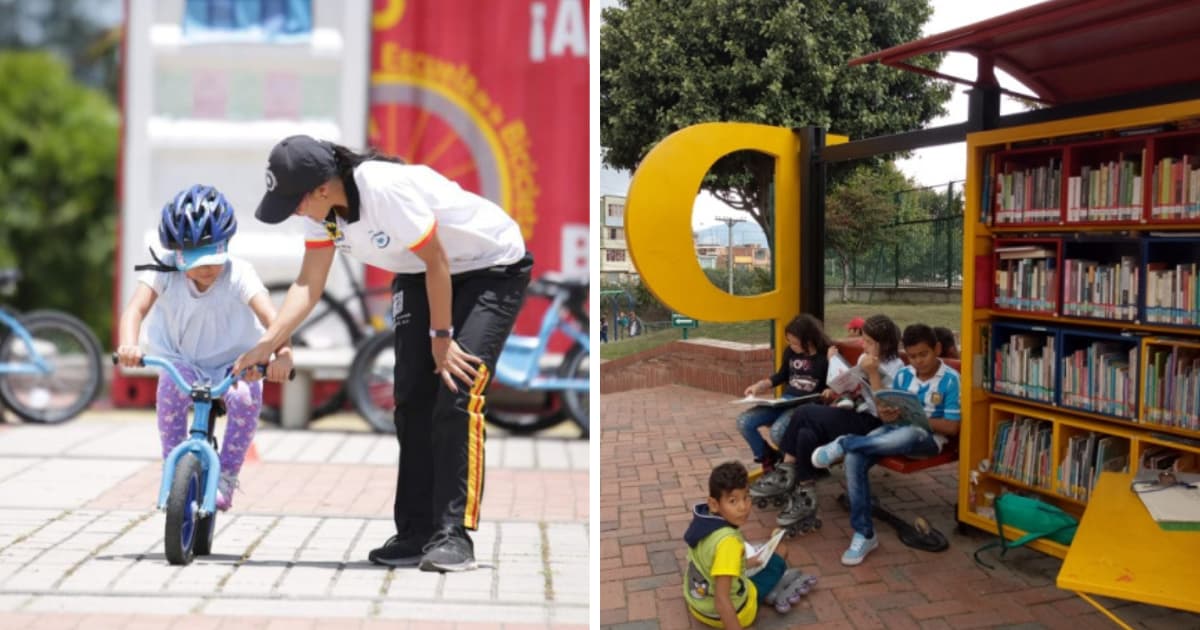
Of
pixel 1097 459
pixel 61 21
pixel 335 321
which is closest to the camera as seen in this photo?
pixel 1097 459

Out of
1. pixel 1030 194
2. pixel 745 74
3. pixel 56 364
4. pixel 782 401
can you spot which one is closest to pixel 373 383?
pixel 56 364

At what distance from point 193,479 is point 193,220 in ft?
2.15

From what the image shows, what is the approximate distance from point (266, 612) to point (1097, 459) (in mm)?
2770

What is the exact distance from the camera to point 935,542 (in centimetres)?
391

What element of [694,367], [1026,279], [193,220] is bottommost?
[694,367]

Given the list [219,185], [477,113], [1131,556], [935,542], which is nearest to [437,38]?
→ [477,113]

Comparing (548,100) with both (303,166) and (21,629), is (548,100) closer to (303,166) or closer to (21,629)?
(303,166)

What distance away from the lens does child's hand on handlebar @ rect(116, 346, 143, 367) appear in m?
A: 2.58

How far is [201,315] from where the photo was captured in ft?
8.75

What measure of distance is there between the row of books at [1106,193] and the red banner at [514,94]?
8.59 ft

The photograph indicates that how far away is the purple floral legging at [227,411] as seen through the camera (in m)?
2.73

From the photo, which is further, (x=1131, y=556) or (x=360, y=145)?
(x=360, y=145)

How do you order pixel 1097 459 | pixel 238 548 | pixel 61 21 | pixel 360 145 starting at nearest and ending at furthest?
pixel 238 548
pixel 1097 459
pixel 360 145
pixel 61 21

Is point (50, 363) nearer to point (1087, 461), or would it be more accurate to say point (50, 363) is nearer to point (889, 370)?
point (889, 370)
